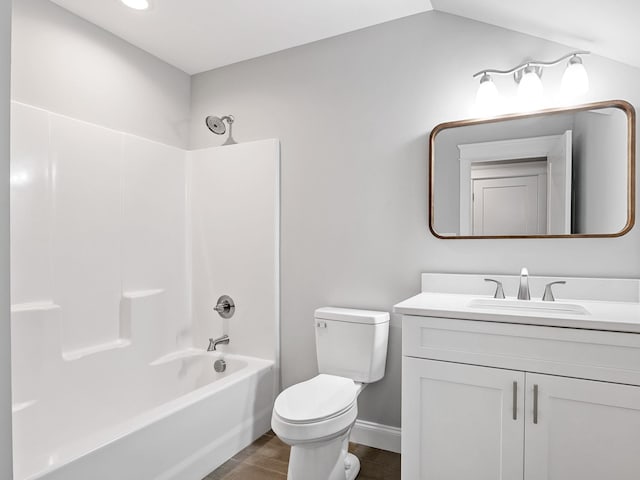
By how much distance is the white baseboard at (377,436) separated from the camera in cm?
230

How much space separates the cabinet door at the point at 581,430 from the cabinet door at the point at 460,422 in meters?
0.06

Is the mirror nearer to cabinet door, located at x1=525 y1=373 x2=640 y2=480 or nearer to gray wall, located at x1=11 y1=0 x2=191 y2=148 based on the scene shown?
cabinet door, located at x1=525 y1=373 x2=640 y2=480

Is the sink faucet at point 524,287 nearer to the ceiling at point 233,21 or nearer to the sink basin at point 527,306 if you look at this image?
the sink basin at point 527,306

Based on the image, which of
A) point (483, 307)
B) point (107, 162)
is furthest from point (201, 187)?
point (483, 307)

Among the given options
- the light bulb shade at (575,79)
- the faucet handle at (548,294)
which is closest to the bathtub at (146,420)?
the faucet handle at (548,294)

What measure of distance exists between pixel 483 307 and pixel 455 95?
112 centimetres

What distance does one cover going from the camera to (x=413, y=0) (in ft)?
6.99

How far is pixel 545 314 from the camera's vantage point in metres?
1.54

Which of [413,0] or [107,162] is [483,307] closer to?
[413,0]

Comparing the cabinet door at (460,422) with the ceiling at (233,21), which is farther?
the ceiling at (233,21)

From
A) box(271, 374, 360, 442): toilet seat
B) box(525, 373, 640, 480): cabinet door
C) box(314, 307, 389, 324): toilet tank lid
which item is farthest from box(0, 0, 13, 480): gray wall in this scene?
box(314, 307, 389, 324): toilet tank lid

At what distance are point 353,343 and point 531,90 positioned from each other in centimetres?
152

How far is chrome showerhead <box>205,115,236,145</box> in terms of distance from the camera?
265 centimetres

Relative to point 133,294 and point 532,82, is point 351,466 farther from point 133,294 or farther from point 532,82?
point 532,82
